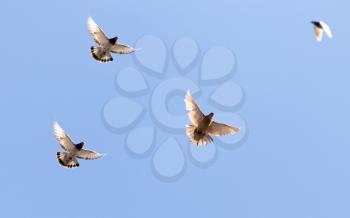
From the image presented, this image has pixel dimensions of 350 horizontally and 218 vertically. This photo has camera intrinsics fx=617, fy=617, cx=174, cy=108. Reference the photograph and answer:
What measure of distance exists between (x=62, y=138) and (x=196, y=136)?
707cm

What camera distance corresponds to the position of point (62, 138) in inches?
1102

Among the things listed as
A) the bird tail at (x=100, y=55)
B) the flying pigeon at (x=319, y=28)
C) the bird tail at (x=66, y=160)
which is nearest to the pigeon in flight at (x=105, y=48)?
the bird tail at (x=100, y=55)

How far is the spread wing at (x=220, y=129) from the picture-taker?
2434 centimetres

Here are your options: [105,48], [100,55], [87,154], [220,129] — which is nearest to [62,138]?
[87,154]

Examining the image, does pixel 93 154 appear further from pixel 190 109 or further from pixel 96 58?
pixel 190 109

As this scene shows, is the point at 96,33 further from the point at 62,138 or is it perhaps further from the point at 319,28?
the point at 319,28

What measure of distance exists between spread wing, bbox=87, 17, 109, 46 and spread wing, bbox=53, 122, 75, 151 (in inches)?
180

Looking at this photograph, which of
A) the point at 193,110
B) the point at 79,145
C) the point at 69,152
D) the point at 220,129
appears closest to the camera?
the point at 193,110

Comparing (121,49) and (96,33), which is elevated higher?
(121,49)

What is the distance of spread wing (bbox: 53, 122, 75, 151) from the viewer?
27922 mm

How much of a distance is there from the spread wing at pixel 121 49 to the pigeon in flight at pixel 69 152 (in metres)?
4.75

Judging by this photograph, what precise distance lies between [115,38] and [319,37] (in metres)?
9.77

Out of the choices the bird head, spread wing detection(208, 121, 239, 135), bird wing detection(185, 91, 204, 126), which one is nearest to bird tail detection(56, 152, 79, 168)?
the bird head

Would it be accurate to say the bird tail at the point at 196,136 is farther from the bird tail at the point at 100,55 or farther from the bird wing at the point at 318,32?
the bird tail at the point at 100,55
